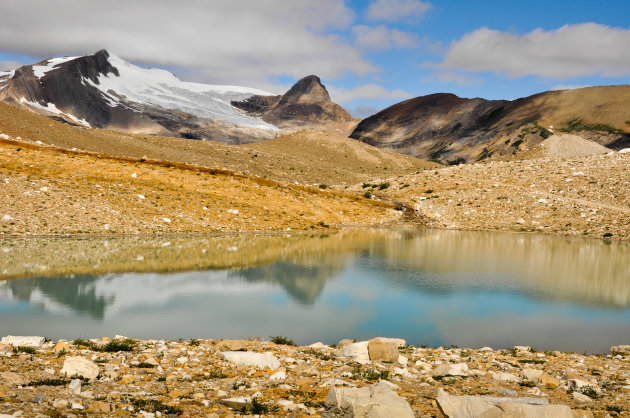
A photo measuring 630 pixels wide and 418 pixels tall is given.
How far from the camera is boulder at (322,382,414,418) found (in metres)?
9.27

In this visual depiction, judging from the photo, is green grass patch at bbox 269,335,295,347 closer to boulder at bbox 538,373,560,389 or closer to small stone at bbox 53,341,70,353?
small stone at bbox 53,341,70,353

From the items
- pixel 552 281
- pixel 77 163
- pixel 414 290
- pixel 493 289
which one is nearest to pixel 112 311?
pixel 414 290

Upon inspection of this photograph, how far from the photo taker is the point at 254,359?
14.4 metres

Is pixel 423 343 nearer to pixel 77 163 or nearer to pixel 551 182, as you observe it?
pixel 77 163

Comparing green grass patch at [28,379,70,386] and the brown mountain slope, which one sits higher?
the brown mountain slope

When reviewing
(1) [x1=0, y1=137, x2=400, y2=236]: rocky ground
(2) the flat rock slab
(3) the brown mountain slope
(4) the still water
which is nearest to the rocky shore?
(2) the flat rock slab

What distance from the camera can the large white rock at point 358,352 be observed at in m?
15.0

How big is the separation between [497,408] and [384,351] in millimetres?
5592

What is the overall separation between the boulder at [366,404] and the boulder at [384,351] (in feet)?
16.3

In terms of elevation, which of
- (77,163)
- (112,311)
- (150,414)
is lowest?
(112,311)

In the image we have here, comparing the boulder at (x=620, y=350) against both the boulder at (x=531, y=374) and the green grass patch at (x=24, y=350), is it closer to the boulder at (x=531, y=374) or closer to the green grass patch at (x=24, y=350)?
the boulder at (x=531, y=374)

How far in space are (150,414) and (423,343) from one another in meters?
11.7

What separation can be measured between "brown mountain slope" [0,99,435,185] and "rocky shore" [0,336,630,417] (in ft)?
194

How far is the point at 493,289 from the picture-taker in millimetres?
28641
